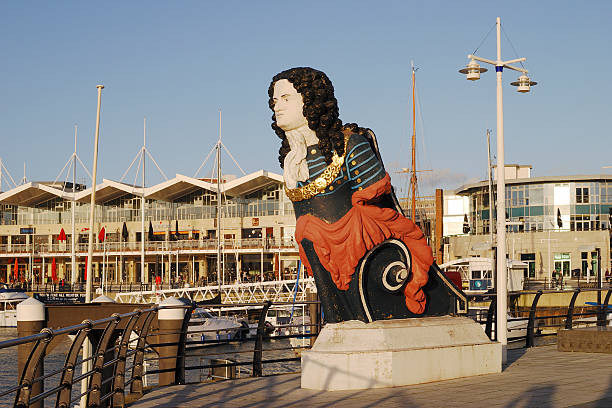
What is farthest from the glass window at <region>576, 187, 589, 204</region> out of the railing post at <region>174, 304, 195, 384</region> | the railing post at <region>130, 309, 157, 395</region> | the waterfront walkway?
the railing post at <region>130, 309, 157, 395</region>

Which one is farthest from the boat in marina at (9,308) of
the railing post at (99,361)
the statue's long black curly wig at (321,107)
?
the railing post at (99,361)

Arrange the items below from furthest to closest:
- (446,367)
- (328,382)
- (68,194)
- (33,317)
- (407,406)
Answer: (68,194) < (33,317) < (446,367) < (328,382) < (407,406)

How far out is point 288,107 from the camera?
10.1m

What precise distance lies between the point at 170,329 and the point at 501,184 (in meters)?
5.98

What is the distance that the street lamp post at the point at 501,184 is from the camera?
12.6m

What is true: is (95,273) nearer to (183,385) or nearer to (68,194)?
(68,194)

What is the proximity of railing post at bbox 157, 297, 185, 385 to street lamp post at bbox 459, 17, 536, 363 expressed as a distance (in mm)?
4792

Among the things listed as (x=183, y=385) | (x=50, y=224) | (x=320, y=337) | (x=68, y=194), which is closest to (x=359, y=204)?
(x=320, y=337)

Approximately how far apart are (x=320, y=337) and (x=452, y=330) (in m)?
1.78

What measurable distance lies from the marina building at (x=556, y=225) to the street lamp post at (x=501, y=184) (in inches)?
1918

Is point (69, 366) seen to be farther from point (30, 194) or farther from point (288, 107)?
point (30, 194)

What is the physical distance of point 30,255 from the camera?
254 feet

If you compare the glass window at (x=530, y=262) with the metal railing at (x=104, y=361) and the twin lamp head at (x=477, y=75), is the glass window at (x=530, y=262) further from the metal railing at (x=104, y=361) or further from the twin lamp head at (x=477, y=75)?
the metal railing at (x=104, y=361)

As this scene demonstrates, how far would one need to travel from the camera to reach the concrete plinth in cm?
929
